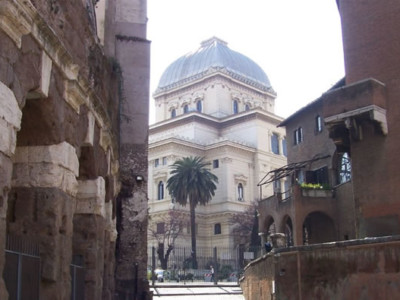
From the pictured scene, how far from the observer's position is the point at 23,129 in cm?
849

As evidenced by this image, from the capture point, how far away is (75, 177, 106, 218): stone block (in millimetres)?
10586

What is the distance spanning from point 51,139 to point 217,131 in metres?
70.9

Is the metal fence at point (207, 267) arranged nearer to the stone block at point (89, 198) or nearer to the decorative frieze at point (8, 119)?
the stone block at point (89, 198)

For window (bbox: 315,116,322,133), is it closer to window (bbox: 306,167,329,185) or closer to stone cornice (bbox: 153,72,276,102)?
window (bbox: 306,167,329,185)

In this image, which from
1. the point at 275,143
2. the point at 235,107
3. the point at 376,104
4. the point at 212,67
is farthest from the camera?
the point at 235,107

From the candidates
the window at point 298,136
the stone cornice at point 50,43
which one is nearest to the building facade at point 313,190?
the window at point 298,136

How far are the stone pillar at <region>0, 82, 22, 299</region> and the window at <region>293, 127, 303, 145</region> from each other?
94.7 ft

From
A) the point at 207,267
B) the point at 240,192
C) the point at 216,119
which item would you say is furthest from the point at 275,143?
the point at 207,267

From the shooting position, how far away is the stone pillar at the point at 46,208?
8109 mm

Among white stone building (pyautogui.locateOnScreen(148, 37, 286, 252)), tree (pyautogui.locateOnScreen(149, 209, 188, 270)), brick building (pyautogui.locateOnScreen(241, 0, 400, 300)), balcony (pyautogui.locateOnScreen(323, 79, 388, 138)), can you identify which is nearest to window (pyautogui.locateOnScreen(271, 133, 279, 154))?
white stone building (pyautogui.locateOnScreen(148, 37, 286, 252))

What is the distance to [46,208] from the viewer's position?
820cm

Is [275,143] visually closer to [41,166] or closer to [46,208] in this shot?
[41,166]

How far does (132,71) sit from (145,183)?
353cm

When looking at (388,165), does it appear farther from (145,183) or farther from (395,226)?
(145,183)
